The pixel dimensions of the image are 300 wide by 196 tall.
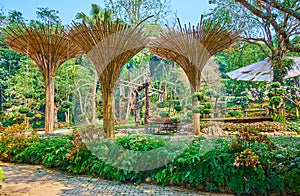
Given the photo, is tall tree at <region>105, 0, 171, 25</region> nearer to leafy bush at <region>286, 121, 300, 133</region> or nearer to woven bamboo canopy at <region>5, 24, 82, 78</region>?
woven bamboo canopy at <region>5, 24, 82, 78</region>

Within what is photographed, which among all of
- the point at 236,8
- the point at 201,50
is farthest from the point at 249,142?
the point at 236,8

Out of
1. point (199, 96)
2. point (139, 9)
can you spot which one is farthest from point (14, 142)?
point (139, 9)

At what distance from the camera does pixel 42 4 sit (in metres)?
16.8

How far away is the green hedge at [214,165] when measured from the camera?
273cm

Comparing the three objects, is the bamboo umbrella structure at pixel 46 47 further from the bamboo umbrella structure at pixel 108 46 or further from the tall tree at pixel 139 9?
the tall tree at pixel 139 9

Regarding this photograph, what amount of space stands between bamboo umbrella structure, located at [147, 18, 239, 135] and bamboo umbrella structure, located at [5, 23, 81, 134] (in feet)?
8.33

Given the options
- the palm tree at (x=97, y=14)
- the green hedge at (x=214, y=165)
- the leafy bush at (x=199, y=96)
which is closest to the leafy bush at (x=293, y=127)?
the leafy bush at (x=199, y=96)

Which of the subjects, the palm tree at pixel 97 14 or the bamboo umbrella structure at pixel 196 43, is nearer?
the palm tree at pixel 97 14

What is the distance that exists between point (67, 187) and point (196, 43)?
4.42m

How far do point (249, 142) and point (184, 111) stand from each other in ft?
26.5

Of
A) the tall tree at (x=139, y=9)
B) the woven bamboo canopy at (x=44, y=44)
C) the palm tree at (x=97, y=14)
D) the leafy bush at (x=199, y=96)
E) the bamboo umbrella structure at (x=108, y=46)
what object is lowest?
the leafy bush at (x=199, y=96)

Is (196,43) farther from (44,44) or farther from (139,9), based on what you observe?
(139,9)

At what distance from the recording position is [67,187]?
2.99m

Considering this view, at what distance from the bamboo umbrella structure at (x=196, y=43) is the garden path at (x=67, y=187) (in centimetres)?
351
